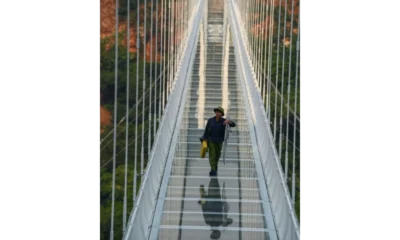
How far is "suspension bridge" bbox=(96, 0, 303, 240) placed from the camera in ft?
26.9

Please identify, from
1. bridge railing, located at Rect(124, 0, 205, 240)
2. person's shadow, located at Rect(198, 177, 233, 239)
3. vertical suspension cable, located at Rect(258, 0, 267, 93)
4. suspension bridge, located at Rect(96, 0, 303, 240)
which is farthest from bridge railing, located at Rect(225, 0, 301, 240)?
bridge railing, located at Rect(124, 0, 205, 240)

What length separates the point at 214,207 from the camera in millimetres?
9859

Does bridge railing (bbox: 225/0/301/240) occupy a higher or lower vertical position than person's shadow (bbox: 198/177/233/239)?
higher

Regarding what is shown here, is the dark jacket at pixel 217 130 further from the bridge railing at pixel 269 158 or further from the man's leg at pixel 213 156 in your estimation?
the bridge railing at pixel 269 158

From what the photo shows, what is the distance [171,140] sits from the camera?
42.0 ft

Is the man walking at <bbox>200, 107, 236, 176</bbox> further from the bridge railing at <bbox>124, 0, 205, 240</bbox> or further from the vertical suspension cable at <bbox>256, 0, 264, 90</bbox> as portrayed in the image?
the vertical suspension cable at <bbox>256, 0, 264, 90</bbox>

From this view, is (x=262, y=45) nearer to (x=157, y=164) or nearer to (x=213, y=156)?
(x=213, y=156)

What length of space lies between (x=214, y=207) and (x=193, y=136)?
155 inches

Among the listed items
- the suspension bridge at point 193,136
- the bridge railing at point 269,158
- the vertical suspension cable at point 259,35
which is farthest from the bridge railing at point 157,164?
the vertical suspension cable at point 259,35

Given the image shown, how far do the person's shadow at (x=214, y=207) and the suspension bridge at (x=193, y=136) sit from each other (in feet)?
0.04

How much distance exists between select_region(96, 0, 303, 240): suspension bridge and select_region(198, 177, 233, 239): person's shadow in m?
0.01

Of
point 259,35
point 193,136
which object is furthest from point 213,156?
point 259,35

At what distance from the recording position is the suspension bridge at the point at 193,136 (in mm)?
8211
